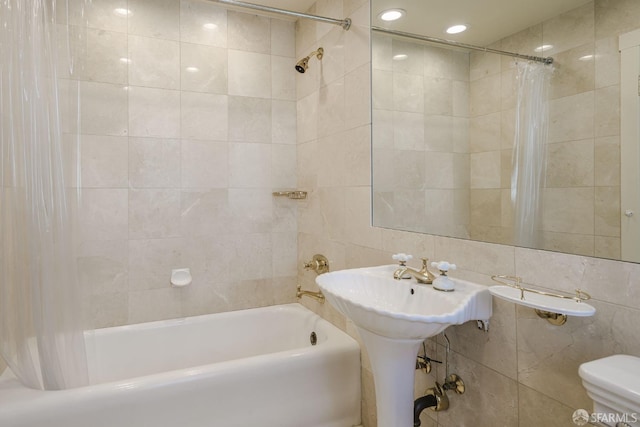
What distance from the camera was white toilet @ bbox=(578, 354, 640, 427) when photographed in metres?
0.70

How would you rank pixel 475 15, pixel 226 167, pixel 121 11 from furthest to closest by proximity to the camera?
pixel 226 167 → pixel 121 11 → pixel 475 15

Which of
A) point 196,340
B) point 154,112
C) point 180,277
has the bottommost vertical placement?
point 196,340

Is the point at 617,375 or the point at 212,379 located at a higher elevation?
the point at 617,375

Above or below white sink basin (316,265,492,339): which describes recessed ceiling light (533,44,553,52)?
above

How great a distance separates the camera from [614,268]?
92cm

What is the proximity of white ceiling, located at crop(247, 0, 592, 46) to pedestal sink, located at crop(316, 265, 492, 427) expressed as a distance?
2.83 ft

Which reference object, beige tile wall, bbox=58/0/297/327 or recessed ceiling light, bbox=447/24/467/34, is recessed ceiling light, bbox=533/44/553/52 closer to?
recessed ceiling light, bbox=447/24/467/34

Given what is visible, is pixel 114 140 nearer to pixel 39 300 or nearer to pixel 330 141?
pixel 39 300

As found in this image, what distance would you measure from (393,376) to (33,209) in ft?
4.86

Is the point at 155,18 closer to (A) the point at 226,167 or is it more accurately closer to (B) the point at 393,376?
(A) the point at 226,167

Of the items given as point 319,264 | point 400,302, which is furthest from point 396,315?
point 319,264

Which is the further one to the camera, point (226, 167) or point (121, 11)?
point (226, 167)

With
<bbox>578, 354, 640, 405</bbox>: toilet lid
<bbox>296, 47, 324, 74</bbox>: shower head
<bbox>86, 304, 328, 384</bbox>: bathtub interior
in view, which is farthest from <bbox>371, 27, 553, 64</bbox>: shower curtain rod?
<bbox>86, 304, 328, 384</bbox>: bathtub interior

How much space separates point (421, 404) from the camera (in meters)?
1.38
